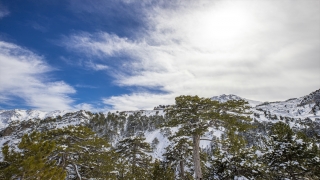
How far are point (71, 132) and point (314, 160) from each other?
16.3 m

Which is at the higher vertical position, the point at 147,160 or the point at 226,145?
the point at 226,145

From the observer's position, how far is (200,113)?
46.4ft

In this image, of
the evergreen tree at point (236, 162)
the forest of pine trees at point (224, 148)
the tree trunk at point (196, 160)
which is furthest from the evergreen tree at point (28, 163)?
the evergreen tree at point (236, 162)

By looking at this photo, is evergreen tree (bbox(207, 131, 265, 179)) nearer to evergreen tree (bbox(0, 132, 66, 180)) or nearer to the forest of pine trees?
the forest of pine trees

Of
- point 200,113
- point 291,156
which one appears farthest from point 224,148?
point 291,156

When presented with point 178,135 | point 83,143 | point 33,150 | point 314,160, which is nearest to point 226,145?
point 178,135

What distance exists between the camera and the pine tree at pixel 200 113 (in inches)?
544

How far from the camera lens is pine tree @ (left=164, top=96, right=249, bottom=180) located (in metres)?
13.8

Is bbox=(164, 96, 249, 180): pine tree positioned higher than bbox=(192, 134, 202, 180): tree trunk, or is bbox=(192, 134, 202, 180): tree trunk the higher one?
bbox=(164, 96, 249, 180): pine tree

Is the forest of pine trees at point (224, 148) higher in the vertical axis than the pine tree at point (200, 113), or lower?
lower

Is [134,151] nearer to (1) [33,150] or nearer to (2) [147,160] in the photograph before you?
(2) [147,160]

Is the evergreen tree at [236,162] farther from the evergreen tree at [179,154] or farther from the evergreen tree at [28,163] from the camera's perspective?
the evergreen tree at [28,163]

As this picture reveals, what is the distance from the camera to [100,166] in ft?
49.2

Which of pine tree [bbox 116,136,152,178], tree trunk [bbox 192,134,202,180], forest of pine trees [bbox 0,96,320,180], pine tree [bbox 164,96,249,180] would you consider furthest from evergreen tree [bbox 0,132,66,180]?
pine tree [bbox 116,136,152,178]
